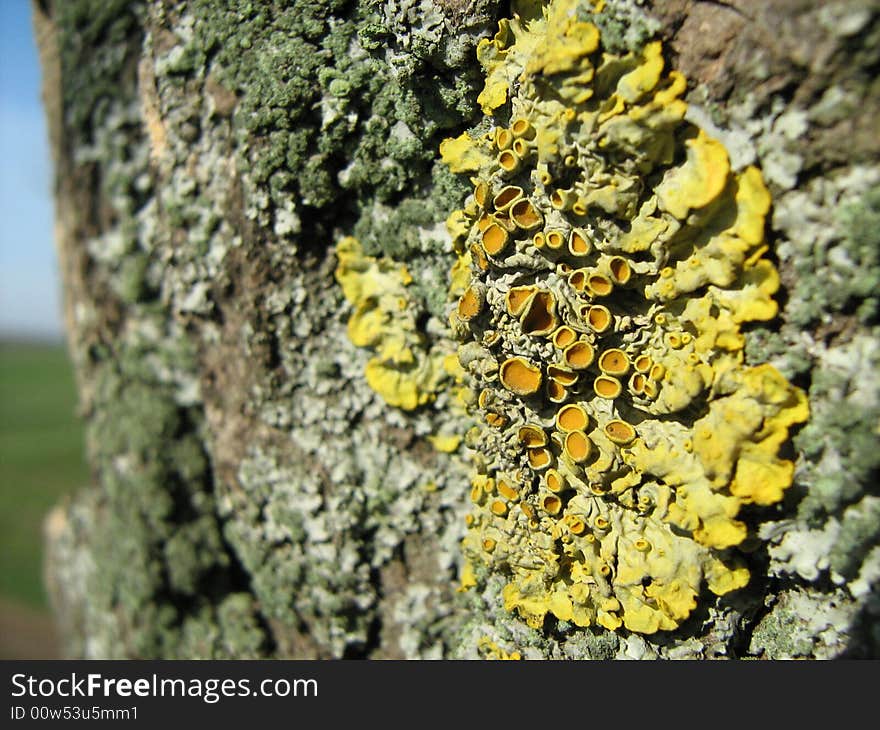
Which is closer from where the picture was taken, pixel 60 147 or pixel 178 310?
pixel 178 310

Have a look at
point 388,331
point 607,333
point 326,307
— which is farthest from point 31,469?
point 607,333

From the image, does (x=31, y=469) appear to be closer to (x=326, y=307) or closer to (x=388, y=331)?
(x=326, y=307)

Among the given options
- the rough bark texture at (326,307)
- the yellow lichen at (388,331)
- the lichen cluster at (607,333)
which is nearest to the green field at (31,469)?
the rough bark texture at (326,307)

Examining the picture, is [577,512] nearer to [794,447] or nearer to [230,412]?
[794,447]

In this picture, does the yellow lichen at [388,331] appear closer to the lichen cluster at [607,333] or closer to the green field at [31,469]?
the lichen cluster at [607,333]

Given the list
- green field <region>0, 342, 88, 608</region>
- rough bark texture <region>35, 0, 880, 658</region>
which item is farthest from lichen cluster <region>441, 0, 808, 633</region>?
green field <region>0, 342, 88, 608</region>
